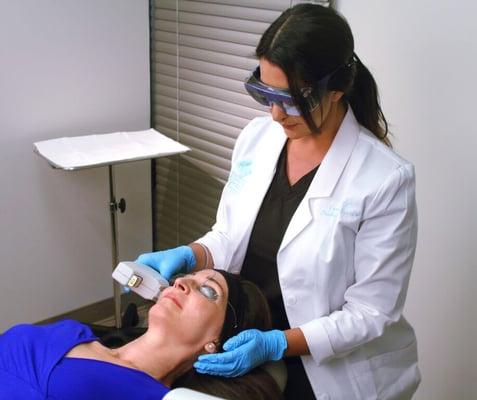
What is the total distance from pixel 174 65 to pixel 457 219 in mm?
1566

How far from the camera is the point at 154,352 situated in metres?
1.34

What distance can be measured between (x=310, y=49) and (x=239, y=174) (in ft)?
1.61

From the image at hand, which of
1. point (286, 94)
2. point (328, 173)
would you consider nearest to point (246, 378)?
point (328, 173)

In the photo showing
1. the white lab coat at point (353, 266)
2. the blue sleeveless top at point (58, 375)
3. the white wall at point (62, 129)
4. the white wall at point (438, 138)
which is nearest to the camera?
the blue sleeveless top at point (58, 375)

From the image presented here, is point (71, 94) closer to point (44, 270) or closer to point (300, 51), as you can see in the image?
point (44, 270)

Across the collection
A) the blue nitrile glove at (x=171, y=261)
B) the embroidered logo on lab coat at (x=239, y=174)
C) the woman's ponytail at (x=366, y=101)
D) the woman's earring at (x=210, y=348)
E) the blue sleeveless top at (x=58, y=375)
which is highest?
the woman's ponytail at (x=366, y=101)

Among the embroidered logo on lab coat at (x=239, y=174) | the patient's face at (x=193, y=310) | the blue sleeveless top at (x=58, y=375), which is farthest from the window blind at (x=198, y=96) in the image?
the blue sleeveless top at (x=58, y=375)

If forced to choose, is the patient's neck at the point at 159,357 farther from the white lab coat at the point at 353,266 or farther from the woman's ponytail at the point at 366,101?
the woman's ponytail at the point at 366,101

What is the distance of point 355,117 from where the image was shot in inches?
55.4

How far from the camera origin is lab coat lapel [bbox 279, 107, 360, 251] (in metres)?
1.34

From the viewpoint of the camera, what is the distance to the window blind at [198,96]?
2344 mm

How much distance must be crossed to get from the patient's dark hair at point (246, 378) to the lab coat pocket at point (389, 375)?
23 cm

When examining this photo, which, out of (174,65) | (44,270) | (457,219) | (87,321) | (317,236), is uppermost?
(174,65)

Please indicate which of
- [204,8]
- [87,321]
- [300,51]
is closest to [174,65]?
[204,8]
